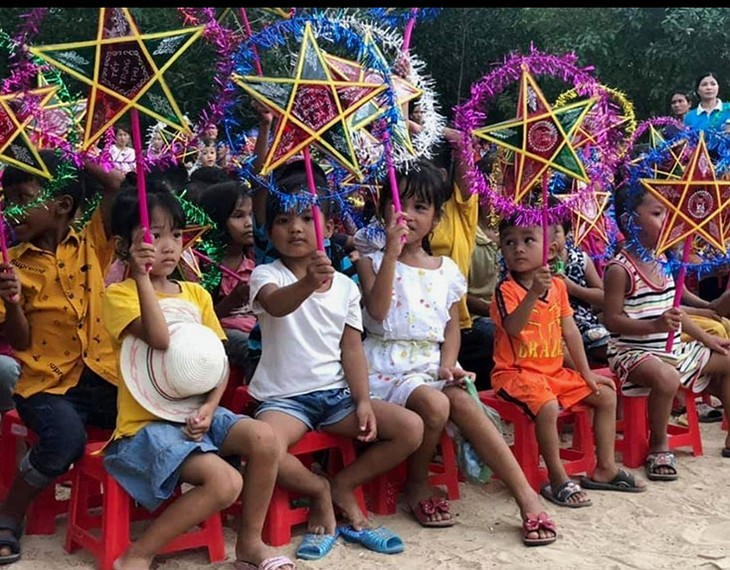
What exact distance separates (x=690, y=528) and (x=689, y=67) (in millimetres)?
12155

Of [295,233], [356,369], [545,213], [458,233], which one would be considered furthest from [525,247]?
[295,233]

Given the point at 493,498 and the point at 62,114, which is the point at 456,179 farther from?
the point at 62,114

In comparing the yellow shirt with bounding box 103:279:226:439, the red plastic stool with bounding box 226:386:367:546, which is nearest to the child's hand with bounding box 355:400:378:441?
the red plastic stool with bounding box 226:386:367:546

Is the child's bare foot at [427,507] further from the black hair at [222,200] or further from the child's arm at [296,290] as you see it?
the black hair at [222,200]

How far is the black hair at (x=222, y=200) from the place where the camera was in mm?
4375

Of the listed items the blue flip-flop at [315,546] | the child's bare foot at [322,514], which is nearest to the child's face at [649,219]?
the child's bare foot at [322,514]

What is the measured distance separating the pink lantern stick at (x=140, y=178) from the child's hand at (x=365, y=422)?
908 mm

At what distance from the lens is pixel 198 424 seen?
3.06m

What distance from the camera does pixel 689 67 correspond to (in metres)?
14.4

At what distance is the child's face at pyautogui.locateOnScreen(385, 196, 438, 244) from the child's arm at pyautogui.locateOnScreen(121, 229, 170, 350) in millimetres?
1094

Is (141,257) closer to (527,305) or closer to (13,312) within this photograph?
(13,312)

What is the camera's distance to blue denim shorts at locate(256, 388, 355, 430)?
3.40 meters

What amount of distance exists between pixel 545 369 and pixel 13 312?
82.6 inches

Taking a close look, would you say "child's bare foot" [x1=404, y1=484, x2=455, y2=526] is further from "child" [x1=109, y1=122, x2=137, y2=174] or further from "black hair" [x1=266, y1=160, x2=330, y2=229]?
"child" [x1=109, y1=122, x2=137, y2=174]
